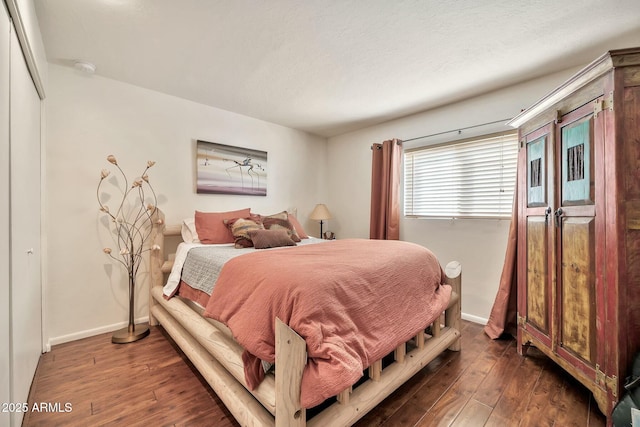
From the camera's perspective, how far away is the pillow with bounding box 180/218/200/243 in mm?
2678

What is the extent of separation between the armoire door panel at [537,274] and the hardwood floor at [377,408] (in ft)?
1.24

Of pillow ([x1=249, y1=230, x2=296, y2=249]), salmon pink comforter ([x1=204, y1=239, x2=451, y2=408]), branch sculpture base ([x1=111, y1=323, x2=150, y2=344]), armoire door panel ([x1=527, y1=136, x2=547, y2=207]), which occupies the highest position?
armoire door panel ([x1=527, y1=136, x2=547, y2=207])

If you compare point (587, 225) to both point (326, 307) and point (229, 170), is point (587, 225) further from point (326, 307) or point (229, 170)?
point (229, 170)

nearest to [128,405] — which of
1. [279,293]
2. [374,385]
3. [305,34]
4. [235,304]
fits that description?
[235,304]

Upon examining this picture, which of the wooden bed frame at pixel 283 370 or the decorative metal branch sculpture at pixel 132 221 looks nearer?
the wooden bed frame at pixel 283 370

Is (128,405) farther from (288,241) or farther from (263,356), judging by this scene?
(288,241)

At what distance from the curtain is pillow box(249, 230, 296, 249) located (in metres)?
2.00

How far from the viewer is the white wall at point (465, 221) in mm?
2600

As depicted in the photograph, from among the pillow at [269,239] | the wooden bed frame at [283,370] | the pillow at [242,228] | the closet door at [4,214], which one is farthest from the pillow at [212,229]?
the closet door at [4,214]

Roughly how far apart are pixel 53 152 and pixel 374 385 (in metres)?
3.05

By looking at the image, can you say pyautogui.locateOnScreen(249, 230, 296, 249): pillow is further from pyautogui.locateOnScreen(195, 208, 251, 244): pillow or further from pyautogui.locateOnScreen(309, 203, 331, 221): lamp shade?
pyautogui.locateOnScreen(309, 203, 331, 221): lamp shade

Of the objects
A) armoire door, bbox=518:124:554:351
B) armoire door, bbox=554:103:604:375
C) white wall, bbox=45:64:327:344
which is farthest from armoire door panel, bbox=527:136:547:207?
white wall, bbox=45:64:327:344

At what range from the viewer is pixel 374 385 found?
55.7 inches

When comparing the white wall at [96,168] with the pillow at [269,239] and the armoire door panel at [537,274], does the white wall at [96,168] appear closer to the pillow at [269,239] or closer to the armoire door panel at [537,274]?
the pillow at [269,239]
